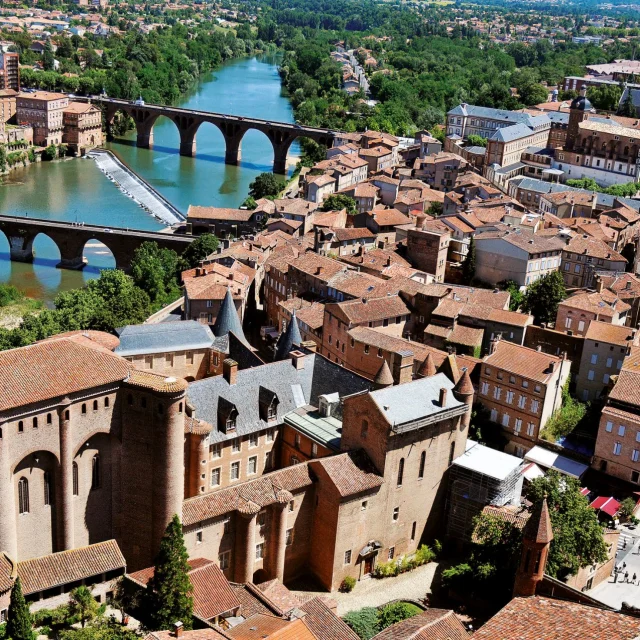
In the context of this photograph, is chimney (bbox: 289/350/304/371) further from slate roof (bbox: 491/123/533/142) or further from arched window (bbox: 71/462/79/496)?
slate roof (bbox: 491/123/533/142)

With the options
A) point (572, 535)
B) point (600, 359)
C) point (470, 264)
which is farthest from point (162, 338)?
point (470, 264)

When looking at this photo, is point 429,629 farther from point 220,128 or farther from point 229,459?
point 220,128

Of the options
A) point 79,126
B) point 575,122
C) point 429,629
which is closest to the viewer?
point 429,629

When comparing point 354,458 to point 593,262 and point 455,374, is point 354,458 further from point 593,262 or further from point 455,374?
point 593,262

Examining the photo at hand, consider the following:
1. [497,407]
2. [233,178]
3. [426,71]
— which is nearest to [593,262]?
[497,407]

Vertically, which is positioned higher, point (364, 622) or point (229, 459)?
point (229, 459)

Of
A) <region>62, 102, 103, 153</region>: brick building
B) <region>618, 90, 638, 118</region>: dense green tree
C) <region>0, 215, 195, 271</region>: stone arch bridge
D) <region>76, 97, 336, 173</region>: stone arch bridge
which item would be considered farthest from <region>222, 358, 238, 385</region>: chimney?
<region>62, 102, 103, 153</region>: brick building

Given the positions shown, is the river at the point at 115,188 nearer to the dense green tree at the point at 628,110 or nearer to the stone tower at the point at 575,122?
the stone tower at the point at 575,122
